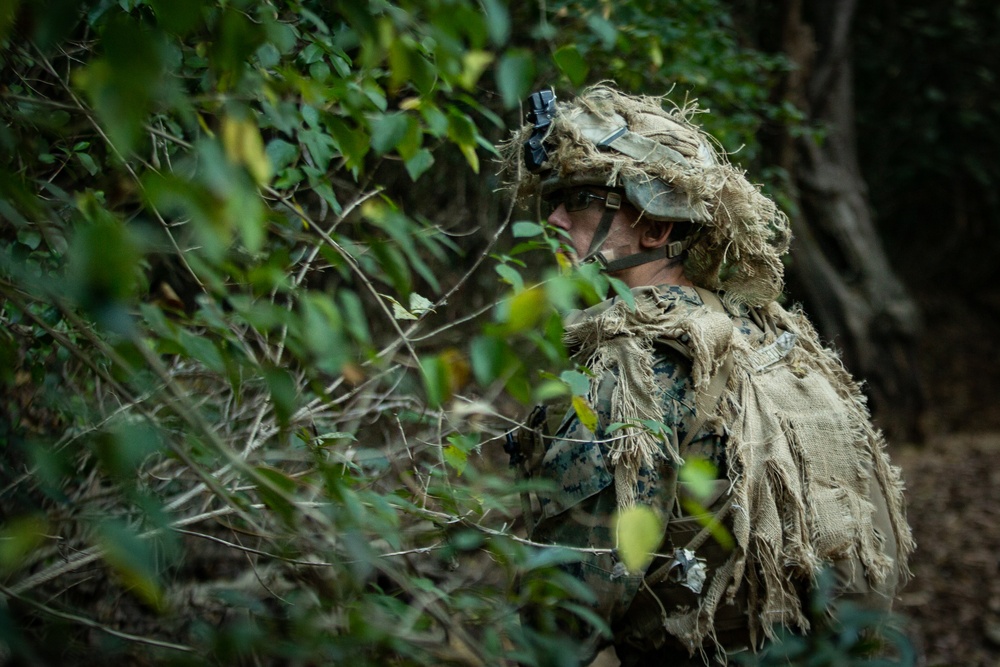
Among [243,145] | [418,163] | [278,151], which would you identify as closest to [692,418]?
[418,163]

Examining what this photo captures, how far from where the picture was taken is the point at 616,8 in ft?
12.0

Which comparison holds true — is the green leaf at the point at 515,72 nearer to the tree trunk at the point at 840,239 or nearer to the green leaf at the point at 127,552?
the green leaf at the point at 127,552

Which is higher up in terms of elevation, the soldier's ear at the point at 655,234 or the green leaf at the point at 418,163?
the green leaf at the point at 418,163

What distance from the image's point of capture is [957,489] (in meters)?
6.62

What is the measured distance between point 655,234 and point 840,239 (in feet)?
17.2

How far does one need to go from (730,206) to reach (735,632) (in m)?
1.08

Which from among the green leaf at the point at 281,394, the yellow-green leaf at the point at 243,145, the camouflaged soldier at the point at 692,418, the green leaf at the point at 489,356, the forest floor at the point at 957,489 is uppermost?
the yellow-green leaf at the point at 243,145

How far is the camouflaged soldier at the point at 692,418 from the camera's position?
76.4 inches

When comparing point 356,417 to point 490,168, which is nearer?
point 356,417

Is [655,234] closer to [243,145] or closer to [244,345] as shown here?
[244,345]

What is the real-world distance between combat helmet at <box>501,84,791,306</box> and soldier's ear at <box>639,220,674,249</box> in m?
0.02

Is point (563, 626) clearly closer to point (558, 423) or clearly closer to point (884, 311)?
point (558, 423)

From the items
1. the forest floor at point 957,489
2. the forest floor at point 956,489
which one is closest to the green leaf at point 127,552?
the forest floor at point 956,489

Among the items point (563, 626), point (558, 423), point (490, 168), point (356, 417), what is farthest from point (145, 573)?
point (490, 168)
